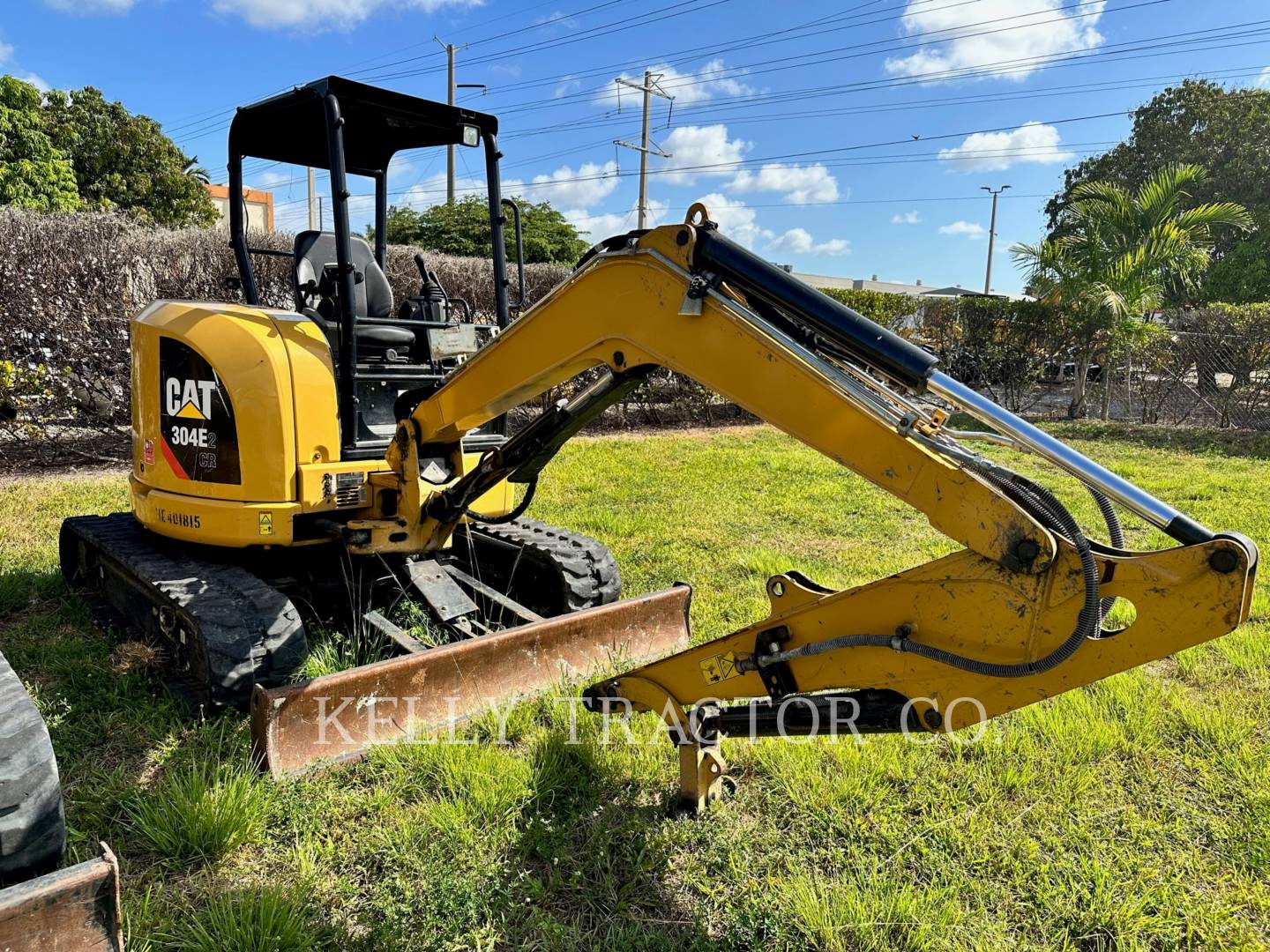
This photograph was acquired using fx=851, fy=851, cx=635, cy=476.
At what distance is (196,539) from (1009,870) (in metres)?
3.42

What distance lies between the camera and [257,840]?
271 centimetres

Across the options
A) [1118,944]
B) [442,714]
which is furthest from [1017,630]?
[442,714]

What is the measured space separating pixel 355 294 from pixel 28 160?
20940mm

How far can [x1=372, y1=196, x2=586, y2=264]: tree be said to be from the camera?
25.1m

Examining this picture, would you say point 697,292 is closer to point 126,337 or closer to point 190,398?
point 190,398

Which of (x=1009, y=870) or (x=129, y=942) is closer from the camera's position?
(x=129, y=942)

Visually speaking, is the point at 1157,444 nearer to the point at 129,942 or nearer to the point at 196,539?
the point at 196,539

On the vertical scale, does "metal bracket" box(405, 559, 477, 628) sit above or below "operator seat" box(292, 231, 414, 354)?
below

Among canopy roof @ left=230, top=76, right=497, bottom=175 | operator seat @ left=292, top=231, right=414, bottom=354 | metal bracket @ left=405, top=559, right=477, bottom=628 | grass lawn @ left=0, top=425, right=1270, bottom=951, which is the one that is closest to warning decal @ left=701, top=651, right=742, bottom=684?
grass lawn @ left=0, top=425, right=1270, bottom=951

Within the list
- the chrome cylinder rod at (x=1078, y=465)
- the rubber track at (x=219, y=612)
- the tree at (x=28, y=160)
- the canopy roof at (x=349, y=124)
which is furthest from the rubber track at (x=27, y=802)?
the tree at (x=28, y=160)

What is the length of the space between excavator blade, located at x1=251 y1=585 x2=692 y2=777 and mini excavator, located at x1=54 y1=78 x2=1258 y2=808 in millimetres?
A: 11

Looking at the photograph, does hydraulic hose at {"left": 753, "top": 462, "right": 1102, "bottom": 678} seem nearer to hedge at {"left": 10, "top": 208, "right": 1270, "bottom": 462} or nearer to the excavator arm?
the excavator arm

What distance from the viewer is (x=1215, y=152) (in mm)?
33312

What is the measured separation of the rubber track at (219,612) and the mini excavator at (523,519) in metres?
0.01
